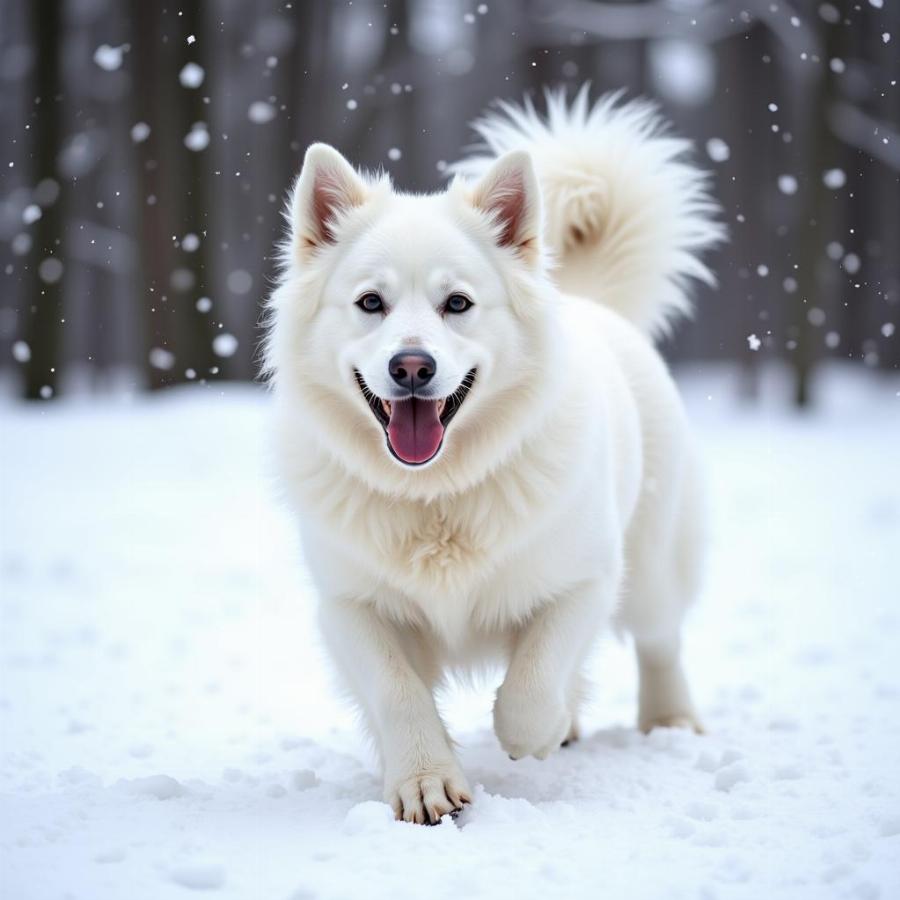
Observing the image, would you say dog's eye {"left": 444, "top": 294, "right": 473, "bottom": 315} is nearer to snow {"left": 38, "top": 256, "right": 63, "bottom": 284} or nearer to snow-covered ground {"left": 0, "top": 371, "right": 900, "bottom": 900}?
snow-covered ground {"left": 0, "top": 371, "right": 900, "bottom": 900}

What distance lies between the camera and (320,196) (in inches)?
143

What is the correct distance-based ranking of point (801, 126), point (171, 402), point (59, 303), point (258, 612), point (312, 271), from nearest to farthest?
point (312, 271), point (258, 612), point (171, 402), point (59, 303), point (801, 126)

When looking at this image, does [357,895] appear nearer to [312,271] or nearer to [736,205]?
[312,271]

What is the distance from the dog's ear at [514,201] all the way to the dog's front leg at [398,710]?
125 cm

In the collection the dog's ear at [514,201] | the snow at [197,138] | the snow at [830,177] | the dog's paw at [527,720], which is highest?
the snow at [197,138]

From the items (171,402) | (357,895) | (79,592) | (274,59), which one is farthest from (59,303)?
(357,895)

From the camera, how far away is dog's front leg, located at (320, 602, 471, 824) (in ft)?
10.4

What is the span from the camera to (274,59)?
16297mm

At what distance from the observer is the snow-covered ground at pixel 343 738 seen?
274 centimetres

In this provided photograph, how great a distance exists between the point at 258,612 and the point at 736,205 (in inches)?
530

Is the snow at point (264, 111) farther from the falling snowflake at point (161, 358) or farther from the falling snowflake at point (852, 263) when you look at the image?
the falling snowflake at point (852, 263)

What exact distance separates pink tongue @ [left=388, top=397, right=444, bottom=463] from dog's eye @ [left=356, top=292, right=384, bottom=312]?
0.31 meters

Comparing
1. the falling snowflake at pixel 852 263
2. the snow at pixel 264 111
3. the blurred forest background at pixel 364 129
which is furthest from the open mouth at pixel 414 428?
the snow at pixel 264 111

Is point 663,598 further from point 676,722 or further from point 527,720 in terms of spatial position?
point 527,720
